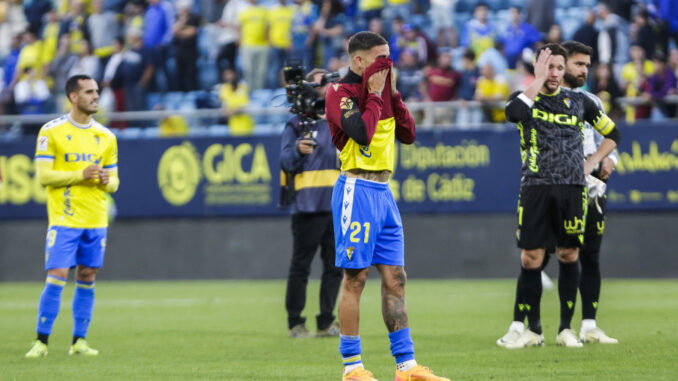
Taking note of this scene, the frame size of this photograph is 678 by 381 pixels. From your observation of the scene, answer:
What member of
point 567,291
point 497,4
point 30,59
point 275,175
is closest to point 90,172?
point 567,291

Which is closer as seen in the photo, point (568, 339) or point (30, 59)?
point (568, 339)

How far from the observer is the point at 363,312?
12.7m

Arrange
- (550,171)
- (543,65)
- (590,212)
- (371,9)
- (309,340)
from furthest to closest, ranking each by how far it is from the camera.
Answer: (371,9) → (309,340) → (590,212) → (550,171) → (543,65)

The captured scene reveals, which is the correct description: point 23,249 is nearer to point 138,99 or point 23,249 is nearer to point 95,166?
point 138,99

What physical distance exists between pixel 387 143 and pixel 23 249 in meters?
15.1

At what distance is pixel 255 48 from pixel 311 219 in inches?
434

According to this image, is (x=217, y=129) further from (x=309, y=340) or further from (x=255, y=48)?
(x=309, y=340)

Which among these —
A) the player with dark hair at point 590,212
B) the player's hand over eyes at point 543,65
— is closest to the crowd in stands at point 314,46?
the player with dark hair at point 590,212

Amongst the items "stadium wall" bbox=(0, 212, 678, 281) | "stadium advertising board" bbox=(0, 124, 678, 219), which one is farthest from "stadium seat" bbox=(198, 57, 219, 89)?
"stadium wall" bbox=(0, 212, 678, 281)

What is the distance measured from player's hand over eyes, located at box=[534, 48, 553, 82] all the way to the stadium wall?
32.0ft

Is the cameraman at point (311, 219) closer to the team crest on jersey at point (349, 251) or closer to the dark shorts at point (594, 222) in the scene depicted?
the dark shorts at point (594, 222)

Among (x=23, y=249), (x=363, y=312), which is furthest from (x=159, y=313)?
(x=23, y=249)

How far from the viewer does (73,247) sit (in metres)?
9.08

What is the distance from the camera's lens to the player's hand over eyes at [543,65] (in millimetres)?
8297
